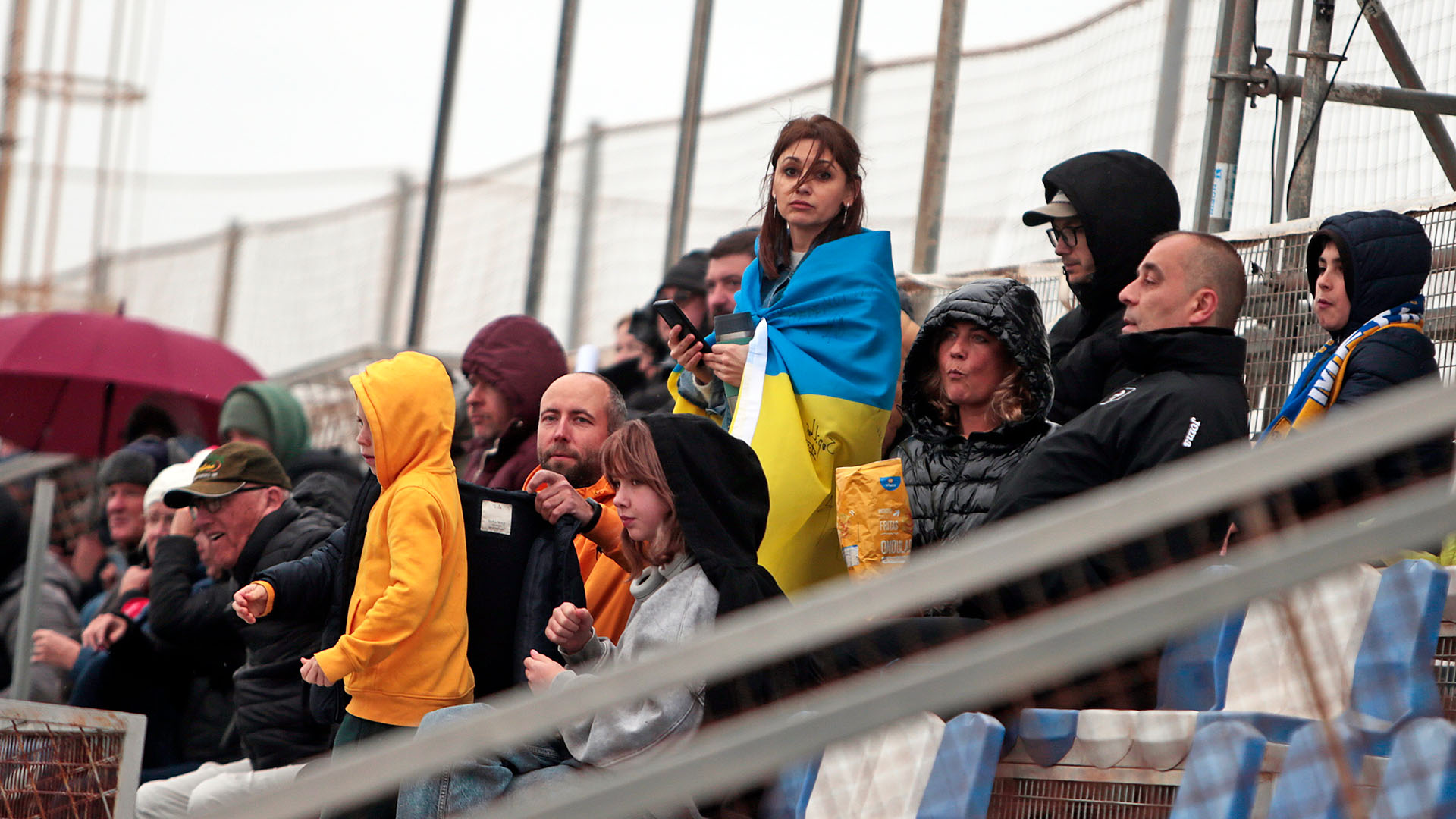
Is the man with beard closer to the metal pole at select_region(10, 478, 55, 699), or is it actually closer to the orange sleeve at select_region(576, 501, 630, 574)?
the orange sleeve at select_region(576, 501, 630, 574)

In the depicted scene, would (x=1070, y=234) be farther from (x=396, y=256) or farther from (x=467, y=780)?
(x=396, y=256)

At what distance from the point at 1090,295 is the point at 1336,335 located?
2.75ft

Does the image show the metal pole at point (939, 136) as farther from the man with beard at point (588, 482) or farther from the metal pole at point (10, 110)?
the metal pole at point (10, 110)

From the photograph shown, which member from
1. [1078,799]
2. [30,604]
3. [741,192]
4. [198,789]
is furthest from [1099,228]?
[741,192]

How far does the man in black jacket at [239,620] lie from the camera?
4660mm

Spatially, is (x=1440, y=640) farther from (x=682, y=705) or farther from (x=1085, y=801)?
(x=682, y=705)

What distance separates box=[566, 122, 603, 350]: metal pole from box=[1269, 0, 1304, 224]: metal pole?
6.57m

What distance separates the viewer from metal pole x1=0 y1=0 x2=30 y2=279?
19.5 metres

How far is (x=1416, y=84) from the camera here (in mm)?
5652

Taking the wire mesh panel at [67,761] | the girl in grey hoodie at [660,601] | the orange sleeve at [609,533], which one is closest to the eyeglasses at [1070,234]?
the girl in grey hoodie at [660,601]

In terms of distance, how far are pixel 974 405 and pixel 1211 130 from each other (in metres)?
2.07

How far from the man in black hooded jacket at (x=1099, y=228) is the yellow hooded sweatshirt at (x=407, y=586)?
185 centimetres

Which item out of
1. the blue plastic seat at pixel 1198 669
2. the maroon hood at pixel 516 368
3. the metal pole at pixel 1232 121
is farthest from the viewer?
the metal pole at pixel 1232 121

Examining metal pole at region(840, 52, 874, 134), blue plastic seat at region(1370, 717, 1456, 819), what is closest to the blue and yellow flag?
blue plastic seat at region(1370, 717, 1456, 819)
